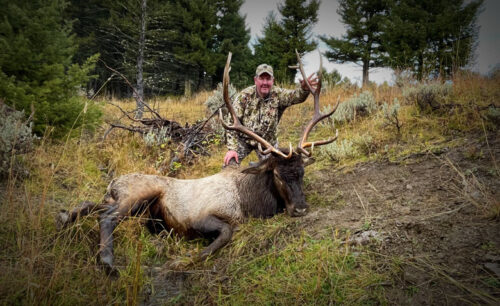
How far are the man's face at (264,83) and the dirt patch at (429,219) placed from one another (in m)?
1.82

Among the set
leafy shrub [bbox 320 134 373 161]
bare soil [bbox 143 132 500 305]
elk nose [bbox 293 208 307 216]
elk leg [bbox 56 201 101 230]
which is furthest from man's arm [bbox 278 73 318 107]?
elk leg [bbox 56 201 101 230]

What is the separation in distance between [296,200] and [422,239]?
133 cm

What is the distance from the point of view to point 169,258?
2.90 m

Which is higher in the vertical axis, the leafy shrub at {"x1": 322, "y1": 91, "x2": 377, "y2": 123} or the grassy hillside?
the leafy shrub at {"x1": 322, "y1": 91, "x2": 377, "y2": 123}

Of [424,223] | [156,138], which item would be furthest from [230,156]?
[424,223]

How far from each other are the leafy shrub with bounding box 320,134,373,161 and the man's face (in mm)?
1540

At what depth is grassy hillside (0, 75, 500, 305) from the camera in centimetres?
174

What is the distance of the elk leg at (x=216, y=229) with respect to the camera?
288cm

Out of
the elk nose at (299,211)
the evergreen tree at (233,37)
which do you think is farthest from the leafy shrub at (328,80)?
the evergreen tree at (233,37)

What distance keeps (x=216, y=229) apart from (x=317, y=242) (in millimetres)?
1153

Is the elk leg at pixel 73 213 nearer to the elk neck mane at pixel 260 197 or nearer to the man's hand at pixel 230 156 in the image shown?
the elk neck mane at pixel 260 197

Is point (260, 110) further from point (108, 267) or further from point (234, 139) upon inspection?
point (108, 267)

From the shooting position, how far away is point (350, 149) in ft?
15.6

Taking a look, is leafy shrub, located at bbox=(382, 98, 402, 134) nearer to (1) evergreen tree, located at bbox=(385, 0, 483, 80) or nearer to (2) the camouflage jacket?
(2) the camouflage jacket
